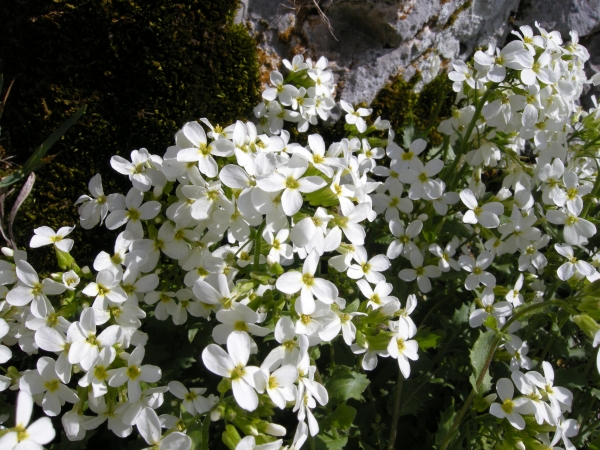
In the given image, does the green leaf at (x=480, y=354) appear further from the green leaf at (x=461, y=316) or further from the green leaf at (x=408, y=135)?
the green leaf at (x=408, y=135)

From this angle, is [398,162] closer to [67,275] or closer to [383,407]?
[383,407]

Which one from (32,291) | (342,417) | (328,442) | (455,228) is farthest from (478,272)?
(32,291)

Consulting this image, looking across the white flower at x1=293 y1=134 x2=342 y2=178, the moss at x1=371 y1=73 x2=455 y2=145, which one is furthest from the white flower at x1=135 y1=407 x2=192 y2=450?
the moss at x1=371 y1=73 x2=455 y2=145

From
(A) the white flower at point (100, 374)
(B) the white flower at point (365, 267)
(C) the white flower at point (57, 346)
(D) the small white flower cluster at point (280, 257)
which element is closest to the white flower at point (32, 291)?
(D) the small white flower cluster at point (280, 257)

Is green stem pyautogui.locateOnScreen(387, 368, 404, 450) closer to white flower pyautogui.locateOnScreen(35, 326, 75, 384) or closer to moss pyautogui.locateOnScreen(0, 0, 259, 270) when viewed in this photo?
white flower pyautogui.locateOnScreen(35, 326, 75, 384)

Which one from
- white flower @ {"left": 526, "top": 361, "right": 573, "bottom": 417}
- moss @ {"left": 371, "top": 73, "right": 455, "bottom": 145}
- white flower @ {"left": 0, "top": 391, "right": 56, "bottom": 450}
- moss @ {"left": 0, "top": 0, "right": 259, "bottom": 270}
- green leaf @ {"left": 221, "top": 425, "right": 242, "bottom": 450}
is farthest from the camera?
moss @ {"left": 371, "top": 73, "right": 455, "bottom": 145}

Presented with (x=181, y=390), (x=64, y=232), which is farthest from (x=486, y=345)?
(x=64, y=232)
